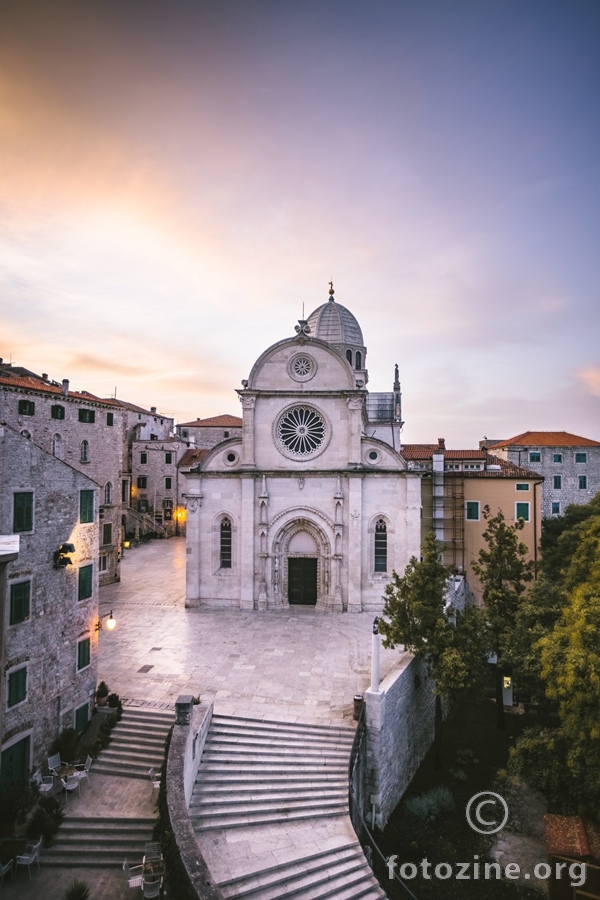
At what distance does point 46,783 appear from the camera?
13.7 metres

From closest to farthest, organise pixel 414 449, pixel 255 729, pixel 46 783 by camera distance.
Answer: pixel 46 783, pixel 255 729, pixel 414 449

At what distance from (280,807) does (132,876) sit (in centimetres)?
377

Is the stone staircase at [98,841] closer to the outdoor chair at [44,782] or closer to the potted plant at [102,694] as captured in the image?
the outdoor chair at [44,782]

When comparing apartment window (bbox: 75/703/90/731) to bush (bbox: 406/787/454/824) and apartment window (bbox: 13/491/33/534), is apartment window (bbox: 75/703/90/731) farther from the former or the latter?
bush (bbox: 406/787/454/824)

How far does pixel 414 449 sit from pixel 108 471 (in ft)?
84.2

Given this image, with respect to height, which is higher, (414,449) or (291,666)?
(414,449)

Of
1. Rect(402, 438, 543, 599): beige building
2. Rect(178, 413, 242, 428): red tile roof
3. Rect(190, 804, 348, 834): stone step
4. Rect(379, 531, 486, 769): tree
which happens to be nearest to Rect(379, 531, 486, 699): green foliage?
Rect(379, 531, 486, 769): tree

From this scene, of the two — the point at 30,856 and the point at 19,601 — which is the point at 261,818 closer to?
the point at 30,856

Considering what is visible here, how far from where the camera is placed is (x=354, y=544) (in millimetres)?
26641

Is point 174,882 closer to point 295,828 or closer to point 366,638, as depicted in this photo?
point 295,828

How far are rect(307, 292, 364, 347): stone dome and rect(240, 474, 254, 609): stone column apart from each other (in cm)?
1707

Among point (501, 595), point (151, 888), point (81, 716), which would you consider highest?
point (501, 595)

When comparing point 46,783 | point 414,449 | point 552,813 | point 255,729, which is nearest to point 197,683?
point 255,729
